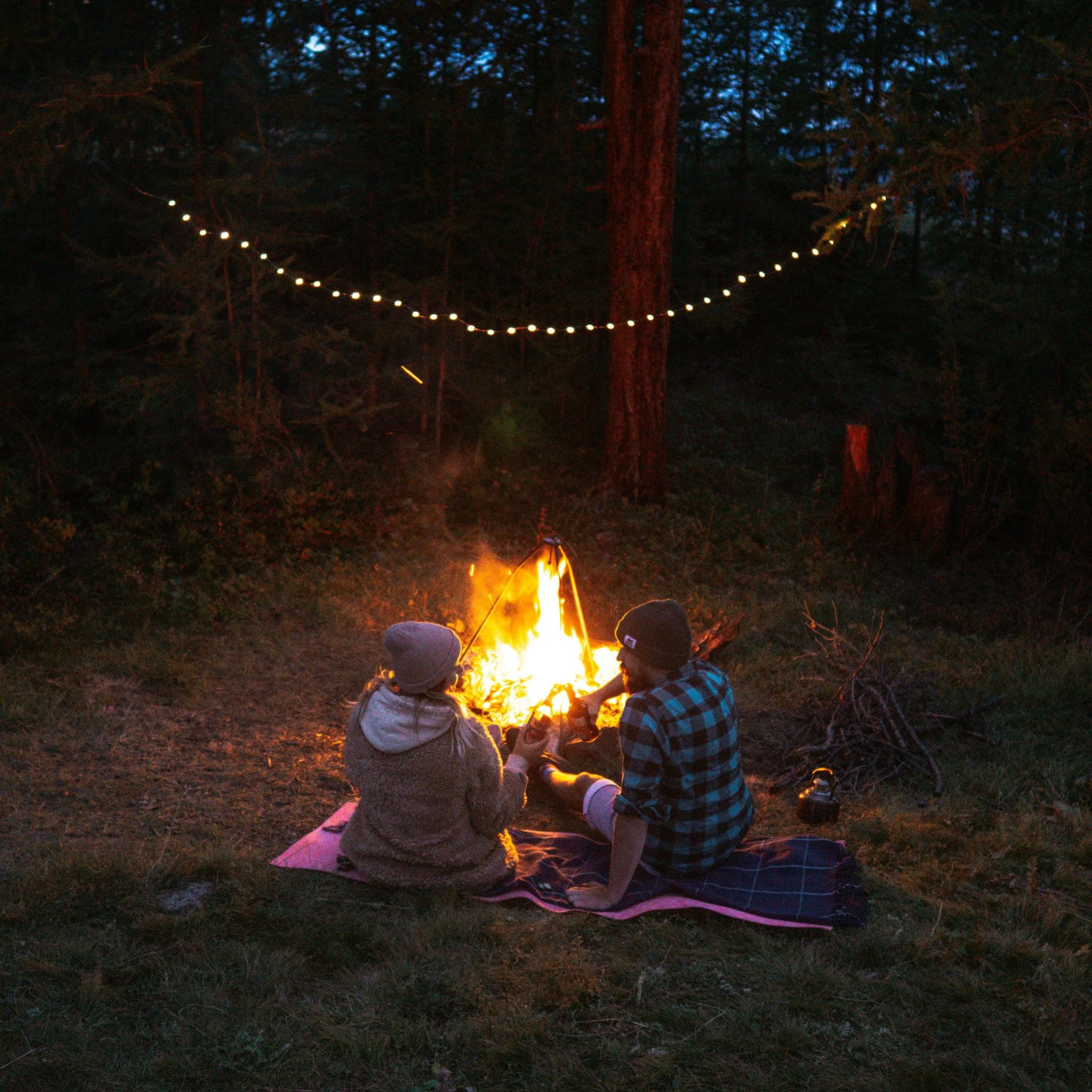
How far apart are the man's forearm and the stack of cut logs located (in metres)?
6.92

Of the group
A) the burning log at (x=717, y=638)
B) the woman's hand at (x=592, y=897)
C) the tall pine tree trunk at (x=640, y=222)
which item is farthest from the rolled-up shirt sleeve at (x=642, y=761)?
the tall pine tree trunk at (x=640, y=222)

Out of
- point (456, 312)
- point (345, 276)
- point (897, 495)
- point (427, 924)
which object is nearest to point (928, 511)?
point (897, 495)

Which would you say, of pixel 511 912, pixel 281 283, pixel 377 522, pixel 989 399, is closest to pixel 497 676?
pixel 511 912

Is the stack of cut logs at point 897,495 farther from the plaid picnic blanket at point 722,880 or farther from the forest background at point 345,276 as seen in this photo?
the plaid picnic blanket at point 722,880

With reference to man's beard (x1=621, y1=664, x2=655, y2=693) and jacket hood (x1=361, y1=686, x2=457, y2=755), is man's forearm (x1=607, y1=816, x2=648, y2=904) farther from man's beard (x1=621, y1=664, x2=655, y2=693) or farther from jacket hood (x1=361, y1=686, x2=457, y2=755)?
jacket hood (x1=361, y1=686, x2=457, y2=755)

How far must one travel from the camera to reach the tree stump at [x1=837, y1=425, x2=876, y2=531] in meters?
10.2

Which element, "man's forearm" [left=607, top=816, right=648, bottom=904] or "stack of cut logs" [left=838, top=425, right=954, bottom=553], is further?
"stack of cut logs" [left=838, top=425, right=954, bottom=553]

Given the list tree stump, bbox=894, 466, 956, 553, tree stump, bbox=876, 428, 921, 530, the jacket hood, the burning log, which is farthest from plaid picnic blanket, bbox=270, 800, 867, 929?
tree stump, bbox=876, 428, 921, 530

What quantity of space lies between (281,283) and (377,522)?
2667mm

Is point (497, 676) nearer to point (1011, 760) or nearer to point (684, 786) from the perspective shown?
point (684, 786)

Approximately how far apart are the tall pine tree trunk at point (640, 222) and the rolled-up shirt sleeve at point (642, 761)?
680cm

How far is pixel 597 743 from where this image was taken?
228 inches

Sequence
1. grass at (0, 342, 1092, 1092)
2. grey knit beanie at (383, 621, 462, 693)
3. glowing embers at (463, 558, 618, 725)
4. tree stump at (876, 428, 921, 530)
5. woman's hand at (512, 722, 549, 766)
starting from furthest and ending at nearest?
tree stump at (876, 428, 921, 530) → glowing embers at (463, 558, 618, 725) → woman's hand at (512, 722, 549, 766) → grey knit beanie at (383, 621, 462, 693) → grass at (0, 342, 1092, 1092)

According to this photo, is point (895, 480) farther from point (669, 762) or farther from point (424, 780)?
point (424, 780)
